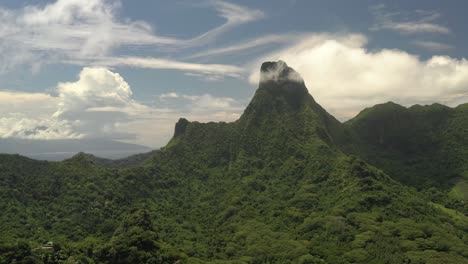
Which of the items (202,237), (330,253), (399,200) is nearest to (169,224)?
(202,237)

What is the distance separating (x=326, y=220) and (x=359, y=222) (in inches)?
526

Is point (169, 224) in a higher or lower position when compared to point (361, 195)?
lower

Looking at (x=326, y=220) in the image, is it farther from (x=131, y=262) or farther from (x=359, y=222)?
(x=131, y=262)

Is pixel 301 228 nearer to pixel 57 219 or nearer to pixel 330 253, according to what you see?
pixel 330 253

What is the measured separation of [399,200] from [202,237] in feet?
305

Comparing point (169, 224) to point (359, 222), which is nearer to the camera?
point (359, 222)

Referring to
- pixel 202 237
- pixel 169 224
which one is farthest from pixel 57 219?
pixel 202 237

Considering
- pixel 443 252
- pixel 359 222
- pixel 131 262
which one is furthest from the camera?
pixel 359 222

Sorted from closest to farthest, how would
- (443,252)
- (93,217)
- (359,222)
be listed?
(443,252) → (359,222) → (93,217)

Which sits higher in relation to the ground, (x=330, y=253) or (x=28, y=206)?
(x=28, y=206)

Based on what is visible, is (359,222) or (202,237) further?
(202,237)

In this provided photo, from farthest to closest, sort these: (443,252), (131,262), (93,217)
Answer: (93,217) < (443,252) < (131,262)

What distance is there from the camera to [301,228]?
581 ft

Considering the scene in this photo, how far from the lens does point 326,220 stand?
17475 cm
